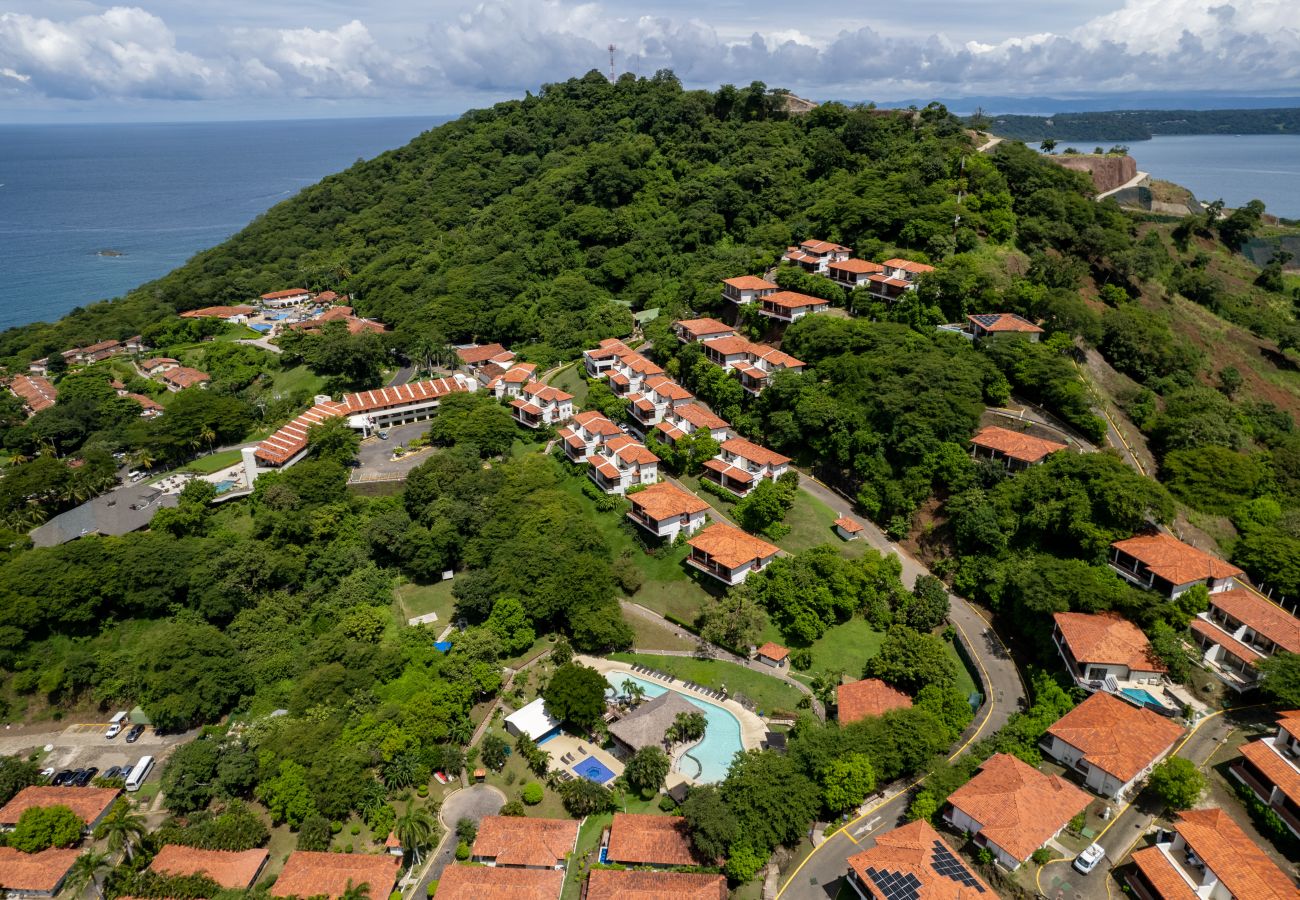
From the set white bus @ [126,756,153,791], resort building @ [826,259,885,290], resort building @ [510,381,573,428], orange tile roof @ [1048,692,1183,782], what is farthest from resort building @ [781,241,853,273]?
white bus @ [126,756,153,791]

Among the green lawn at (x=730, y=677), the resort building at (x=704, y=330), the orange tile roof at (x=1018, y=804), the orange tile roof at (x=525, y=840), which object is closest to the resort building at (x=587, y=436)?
the resort building at (x=704, y=330)

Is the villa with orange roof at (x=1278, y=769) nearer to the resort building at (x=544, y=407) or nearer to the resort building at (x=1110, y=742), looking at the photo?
the resort building at (x=1110, y=742)

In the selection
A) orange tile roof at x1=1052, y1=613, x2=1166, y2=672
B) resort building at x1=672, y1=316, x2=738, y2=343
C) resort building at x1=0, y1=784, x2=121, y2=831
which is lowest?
resort building at x1=0, y1=784, x2=121, y2=831

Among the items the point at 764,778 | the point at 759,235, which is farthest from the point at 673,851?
the point at 759,235

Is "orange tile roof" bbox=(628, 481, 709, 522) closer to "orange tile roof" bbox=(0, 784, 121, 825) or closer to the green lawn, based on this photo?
the green lawn

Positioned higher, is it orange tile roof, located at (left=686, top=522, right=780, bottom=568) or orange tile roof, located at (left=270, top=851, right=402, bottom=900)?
orange tile roof, located at (left=686, top=522, right=780, bottom=568)
